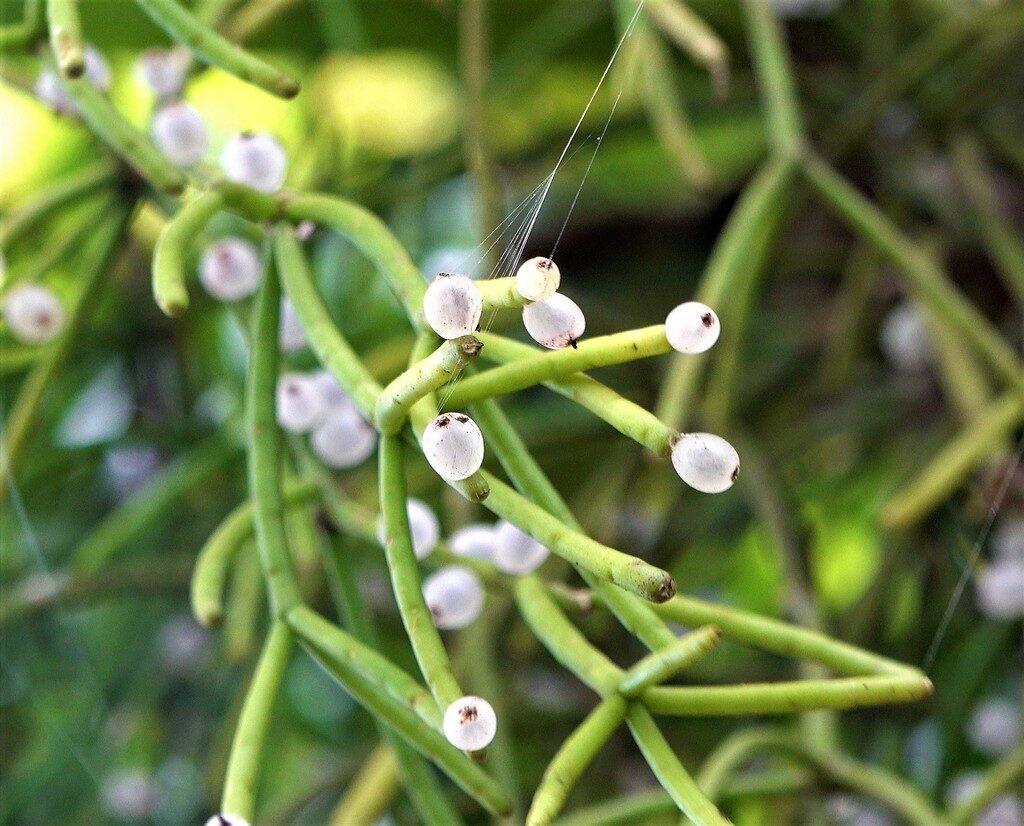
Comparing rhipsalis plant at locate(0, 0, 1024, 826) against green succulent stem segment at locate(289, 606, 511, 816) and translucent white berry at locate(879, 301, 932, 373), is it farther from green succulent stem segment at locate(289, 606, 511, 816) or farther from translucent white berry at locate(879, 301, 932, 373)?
translucent white berry at locate(879, 301, 932, 373)

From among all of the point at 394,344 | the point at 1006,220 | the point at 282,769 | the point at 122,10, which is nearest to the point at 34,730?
the point at 282,769

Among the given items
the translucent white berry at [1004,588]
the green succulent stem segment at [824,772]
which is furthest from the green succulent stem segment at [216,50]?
the translucent white berry at [1004,588]

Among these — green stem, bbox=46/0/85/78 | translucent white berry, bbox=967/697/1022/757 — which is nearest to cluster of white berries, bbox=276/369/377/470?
green stem, bbox=46/0/85/78

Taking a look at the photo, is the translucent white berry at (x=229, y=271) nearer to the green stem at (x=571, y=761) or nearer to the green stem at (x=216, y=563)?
the green stem at (x=216, y=563)

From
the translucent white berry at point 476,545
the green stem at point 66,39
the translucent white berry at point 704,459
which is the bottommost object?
the translucent white berry at point 704,459

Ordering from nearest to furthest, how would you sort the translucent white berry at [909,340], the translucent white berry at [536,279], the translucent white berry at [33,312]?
the translucent white berry at [536,279] < the translucent white berry at [33,312] < the translucent white berry at [909,340]
